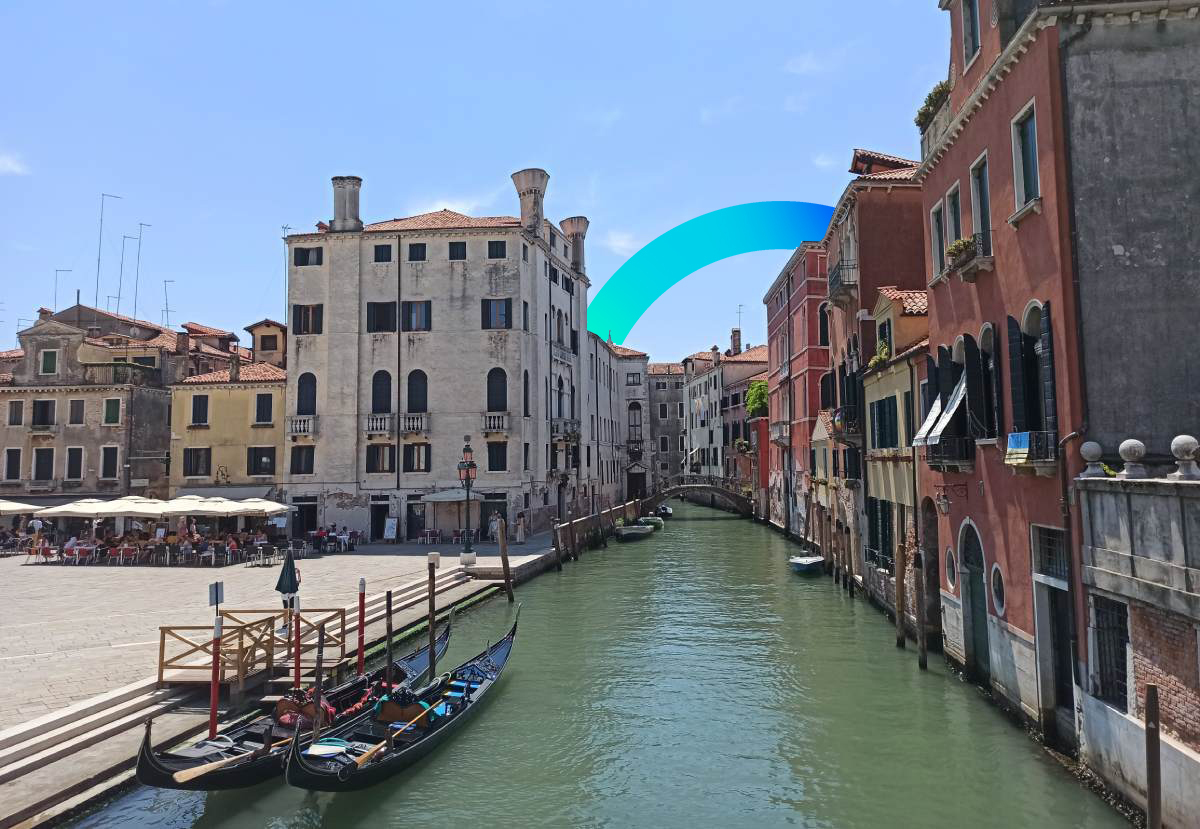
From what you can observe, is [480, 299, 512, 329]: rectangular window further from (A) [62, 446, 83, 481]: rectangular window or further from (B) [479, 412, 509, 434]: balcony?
(A) [62, 446, 83, 481]: rectangular window

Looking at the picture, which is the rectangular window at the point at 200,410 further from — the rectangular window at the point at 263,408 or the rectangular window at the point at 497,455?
the rectangular window at the point at 497,455

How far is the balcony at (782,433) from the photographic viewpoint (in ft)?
125

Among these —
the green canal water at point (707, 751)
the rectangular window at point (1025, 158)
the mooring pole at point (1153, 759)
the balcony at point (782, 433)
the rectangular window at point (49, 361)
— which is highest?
the rectangular window at point (49, 361)

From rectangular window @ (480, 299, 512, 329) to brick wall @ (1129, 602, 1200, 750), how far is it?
89.9 feet

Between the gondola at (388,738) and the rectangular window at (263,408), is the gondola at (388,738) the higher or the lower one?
the lower one

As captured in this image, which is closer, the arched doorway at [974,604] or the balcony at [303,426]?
the arched doorway at [974,604]

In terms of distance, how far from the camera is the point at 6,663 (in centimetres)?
1342

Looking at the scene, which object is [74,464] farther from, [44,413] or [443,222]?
[443,222]

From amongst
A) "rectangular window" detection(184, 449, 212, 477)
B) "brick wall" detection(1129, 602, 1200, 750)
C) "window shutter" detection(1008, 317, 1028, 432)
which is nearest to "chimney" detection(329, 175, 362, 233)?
"rectangular window" detection(184, 449, 212, 477)

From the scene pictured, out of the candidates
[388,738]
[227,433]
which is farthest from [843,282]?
[227,433]

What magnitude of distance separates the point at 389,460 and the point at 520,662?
18.1 metres

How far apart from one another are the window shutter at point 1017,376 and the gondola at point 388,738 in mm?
8987

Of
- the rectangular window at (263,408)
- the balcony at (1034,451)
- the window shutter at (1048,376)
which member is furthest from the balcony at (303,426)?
Result: the window shutter at (1048,376)

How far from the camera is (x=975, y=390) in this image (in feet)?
40.2
